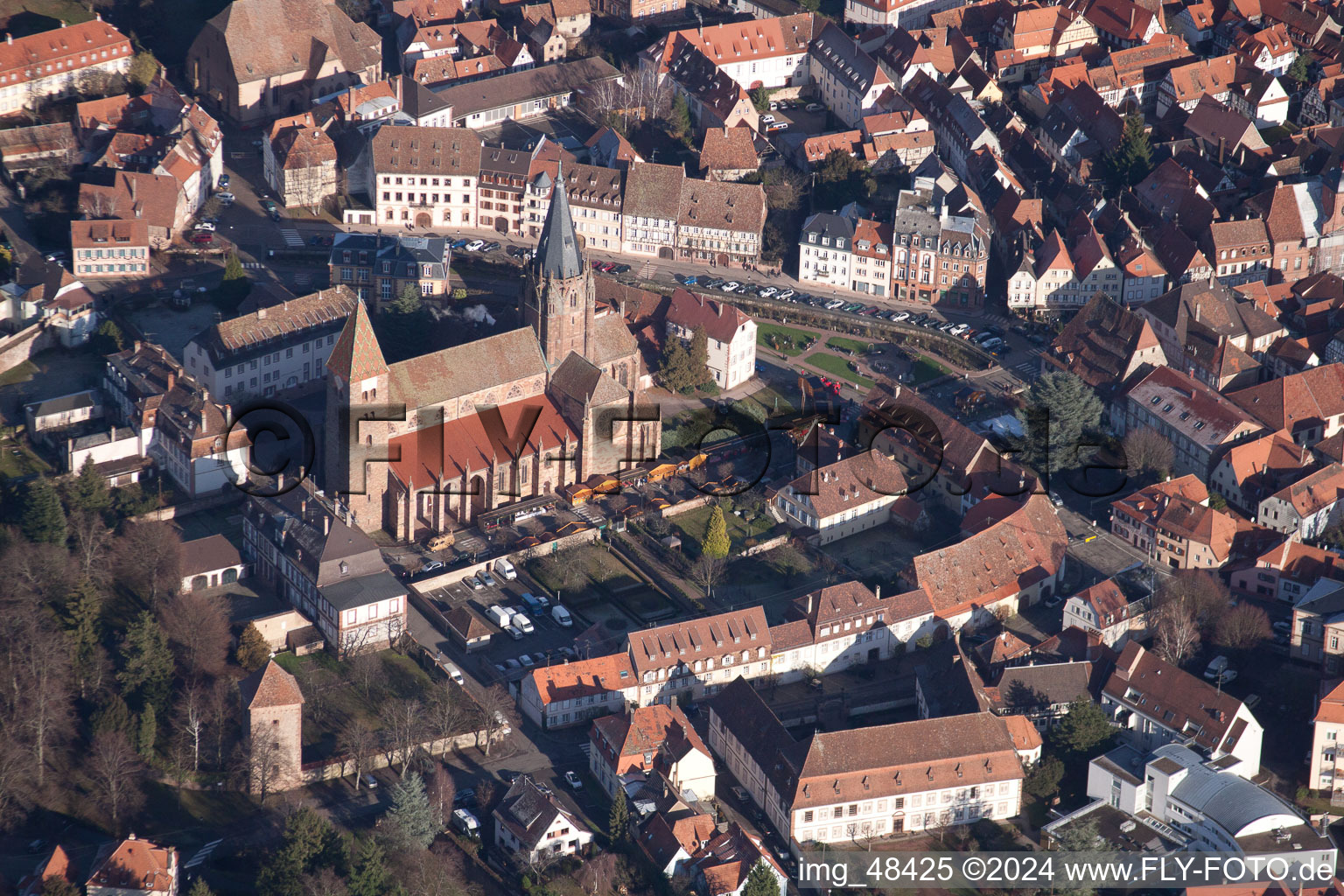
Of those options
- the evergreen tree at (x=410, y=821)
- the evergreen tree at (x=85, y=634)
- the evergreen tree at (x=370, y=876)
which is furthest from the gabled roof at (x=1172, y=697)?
the evergreen tree at (x=85, y=634)

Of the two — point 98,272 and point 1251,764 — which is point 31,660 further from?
point 1251,764

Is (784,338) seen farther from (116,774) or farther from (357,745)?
(116,774)

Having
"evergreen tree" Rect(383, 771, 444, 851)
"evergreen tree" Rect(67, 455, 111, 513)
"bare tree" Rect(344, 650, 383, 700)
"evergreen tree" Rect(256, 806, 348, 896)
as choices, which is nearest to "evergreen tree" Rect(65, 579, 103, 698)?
"evergreen tree" Rect(67, 455, 111, 513)

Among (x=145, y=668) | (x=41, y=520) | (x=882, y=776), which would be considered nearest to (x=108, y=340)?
(x=41, y=520)

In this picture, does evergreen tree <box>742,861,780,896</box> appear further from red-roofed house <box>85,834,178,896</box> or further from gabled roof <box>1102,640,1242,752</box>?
red-roofed house <box>85,834,178,896</box>

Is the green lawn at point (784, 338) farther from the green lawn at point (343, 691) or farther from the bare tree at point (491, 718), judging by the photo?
the bare tree at point (491, 718)

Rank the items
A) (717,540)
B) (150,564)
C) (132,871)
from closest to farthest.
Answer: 1. (132,871)
2. (150,564)
3. (717,540)
